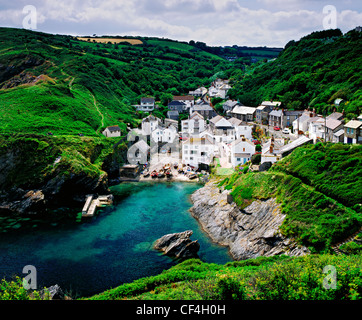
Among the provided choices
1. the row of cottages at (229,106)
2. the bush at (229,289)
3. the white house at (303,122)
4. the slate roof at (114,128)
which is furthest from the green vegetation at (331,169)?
the row of cottages at (229,106)

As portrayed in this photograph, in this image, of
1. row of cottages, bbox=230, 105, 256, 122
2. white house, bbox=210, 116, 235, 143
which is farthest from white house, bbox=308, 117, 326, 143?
row of cottages, bbox=230, 105, 256, 122

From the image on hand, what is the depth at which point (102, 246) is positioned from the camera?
150 feet

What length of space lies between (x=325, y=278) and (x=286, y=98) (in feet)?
280

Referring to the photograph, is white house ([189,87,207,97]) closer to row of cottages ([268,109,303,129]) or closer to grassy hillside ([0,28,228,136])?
grassy hillside ([0,28,228,136])

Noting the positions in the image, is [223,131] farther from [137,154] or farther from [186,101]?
[186,101]

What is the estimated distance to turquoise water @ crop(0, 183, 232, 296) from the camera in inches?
1512

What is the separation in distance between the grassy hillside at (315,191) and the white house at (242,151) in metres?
12.9

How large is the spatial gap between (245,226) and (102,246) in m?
→ 21.2

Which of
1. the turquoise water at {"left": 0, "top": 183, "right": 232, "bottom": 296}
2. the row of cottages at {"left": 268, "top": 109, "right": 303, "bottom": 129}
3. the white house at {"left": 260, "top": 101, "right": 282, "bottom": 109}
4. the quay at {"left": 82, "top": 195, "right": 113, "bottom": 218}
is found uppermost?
the white house at {"left": 260, "top": 101, "right": 282, "bottom": 109}

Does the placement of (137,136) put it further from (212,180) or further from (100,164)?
(212,180)

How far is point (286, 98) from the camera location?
326ft

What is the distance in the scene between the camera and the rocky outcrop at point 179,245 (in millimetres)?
43094

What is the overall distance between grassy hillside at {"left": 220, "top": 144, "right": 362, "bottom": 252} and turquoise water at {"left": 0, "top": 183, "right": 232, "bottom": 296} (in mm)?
10329
